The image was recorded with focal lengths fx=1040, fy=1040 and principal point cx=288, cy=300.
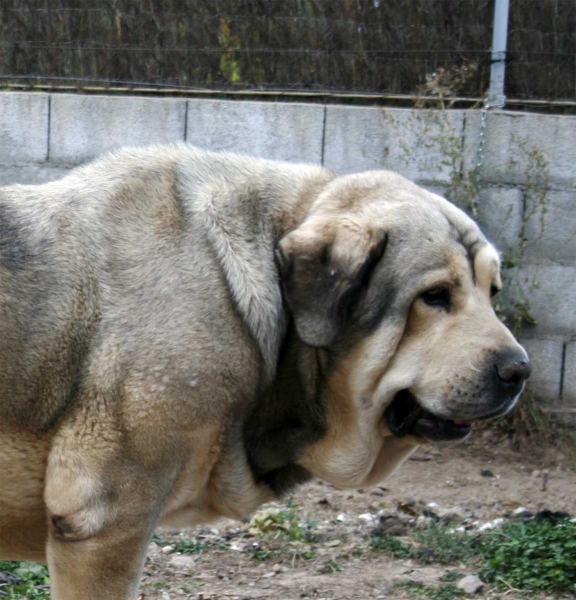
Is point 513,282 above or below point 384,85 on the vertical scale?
below

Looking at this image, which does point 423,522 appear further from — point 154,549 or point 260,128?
point 260,128

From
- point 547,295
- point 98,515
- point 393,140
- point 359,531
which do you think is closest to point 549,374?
point 547,295

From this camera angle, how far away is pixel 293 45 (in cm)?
685

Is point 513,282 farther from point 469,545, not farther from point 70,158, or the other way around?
point 70,158

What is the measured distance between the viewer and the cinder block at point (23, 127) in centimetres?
699

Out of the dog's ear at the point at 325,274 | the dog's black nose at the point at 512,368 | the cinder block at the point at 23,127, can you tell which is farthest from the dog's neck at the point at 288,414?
the cinder block at the point at 23,127

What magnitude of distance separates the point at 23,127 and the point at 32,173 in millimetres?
315

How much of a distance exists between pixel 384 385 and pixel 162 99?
3.93m

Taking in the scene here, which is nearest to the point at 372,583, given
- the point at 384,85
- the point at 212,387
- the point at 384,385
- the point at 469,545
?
the point at 469,545

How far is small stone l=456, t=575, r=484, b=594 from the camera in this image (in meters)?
4.61

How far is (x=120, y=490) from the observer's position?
3.16m

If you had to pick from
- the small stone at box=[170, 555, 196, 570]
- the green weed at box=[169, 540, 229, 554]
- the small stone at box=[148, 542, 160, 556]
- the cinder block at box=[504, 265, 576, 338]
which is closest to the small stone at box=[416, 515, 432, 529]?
the green weed at box=[169, 540, 229, 554]

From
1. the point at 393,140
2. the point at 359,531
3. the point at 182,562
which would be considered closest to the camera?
the point at 182,562

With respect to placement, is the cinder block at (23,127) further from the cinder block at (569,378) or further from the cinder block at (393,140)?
the cinder block at (569,378)
